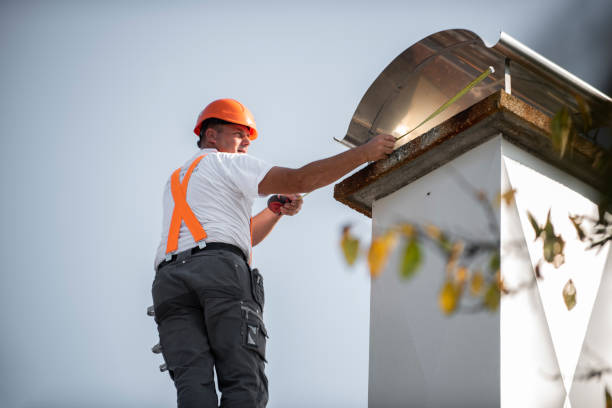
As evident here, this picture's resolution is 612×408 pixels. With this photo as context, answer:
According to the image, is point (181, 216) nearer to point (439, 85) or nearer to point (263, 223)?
point (263, 223)

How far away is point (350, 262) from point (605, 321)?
248cm

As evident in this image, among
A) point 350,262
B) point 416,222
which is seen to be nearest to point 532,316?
point 416,222

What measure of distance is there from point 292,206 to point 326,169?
3.70ft

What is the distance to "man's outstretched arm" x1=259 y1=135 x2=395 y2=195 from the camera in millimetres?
4727

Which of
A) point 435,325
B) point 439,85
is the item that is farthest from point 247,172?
point 435,325

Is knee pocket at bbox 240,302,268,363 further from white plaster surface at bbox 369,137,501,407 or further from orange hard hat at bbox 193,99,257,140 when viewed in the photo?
orange hard hat at bbox 193,99,257,140

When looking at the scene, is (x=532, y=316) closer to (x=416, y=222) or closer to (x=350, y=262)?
(x=416, y=222)

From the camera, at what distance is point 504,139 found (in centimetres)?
426

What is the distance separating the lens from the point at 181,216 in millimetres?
5117

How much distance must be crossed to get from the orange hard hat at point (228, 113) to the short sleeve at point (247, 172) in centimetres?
76

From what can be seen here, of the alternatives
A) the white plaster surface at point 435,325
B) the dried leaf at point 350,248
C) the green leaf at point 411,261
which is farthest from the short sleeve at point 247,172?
the green leaf at point 411,261

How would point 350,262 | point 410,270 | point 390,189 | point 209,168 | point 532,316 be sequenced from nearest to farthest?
point 410,270
point 350,262
point 532,316
point 390,189
point 209,168

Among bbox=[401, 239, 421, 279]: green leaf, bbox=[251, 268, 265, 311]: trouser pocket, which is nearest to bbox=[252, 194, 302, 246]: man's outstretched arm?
bbox=[251, 268, 265, 311]: trouser pocket

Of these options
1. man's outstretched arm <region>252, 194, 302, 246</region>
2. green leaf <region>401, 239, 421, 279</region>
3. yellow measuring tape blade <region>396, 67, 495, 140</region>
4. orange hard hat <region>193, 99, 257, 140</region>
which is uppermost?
orange hard hat <region>193, 99, 257, 140</region>
